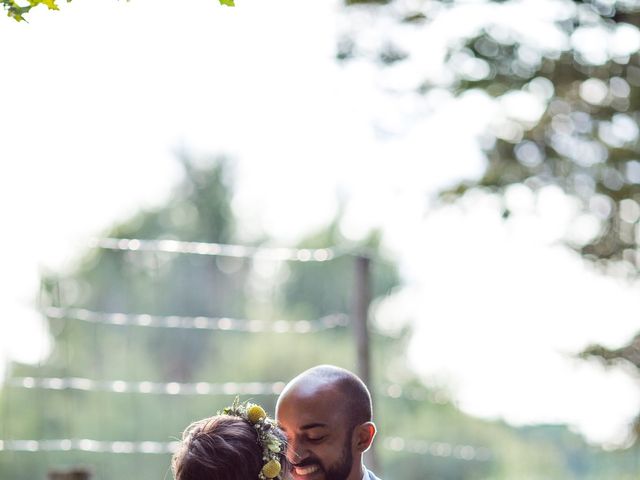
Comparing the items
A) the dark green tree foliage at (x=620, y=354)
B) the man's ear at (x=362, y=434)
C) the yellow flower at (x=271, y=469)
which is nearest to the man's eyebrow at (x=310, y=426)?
the man's ear at (x=362, y=434)

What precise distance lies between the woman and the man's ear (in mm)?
→ 458

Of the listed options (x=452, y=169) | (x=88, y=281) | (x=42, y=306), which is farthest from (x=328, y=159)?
(x=42, y=306)

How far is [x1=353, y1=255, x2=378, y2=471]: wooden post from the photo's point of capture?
511 cm

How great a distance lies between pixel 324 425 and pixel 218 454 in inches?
22.1

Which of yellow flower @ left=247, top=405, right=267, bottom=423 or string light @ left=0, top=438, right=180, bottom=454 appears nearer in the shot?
yellow flower @ left=247, top=405, right=267, bottom=423

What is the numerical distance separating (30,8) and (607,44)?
5.83 m

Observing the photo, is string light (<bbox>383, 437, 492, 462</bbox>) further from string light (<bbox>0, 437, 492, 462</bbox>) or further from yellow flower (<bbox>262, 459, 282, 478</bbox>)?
yellow flower (<bbox>262, 459, 282, 478</bbox>)

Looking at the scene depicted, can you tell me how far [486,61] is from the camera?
8.21 metres

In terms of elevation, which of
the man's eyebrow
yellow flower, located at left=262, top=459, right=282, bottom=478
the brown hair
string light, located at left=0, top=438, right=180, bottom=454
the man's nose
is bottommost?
string light, located at left=0, top=438, right=180, bottom=454

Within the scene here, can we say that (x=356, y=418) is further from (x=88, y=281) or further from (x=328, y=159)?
(x=88, y=281)

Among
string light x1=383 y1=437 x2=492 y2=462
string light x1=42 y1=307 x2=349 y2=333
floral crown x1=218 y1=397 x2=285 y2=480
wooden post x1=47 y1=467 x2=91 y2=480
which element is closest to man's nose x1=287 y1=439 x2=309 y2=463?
floral crown x1=218 y1=397 x2=285 y2=480

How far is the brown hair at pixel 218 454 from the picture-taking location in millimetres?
2508

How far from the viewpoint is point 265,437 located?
2.62 meters

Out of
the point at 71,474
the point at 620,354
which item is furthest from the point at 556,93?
the point at 71,474
